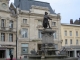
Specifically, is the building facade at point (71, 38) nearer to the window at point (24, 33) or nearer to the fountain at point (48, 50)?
the window at point (24, 33)

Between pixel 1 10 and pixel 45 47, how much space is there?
22.6 metres

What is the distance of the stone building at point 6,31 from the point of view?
3869 cm

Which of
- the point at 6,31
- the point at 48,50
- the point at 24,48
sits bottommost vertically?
the point at 24,48

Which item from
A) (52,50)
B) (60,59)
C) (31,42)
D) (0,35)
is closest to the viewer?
(60,59)

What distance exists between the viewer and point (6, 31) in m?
39.1

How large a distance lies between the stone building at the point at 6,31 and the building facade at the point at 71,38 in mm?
13704

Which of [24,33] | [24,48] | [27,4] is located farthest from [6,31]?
[27,4]

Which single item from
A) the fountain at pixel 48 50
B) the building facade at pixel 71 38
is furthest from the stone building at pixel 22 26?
the fountain at pixel 48 50

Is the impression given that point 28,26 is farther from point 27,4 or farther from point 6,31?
point 27,4

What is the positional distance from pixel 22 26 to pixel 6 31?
12.8ft

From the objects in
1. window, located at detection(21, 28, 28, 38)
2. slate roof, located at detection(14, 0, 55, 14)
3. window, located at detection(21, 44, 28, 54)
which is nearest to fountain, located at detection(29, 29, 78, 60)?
window, located at detection(21, 44, 28, 54)

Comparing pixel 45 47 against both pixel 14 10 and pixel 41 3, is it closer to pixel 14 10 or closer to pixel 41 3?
pixel 14 10

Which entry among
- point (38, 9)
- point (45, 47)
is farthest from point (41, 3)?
point (45, 47)

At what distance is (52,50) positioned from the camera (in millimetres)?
18188
